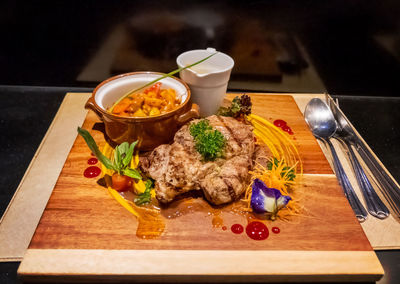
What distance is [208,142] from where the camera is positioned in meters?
2.11

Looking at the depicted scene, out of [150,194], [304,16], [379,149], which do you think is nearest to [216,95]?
[150,194]

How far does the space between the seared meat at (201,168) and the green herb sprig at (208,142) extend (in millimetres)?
36

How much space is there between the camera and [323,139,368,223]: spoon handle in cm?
211

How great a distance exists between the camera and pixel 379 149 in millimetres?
2893

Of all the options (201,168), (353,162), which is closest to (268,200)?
(201,168)

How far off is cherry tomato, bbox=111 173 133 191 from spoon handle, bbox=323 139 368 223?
5.71 feet

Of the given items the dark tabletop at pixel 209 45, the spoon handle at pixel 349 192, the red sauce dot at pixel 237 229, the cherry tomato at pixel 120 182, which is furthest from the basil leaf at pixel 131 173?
the spoon handle at pixel 349 192

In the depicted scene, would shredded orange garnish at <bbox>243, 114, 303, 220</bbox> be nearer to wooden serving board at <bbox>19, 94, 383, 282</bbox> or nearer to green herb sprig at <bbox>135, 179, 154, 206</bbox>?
wooden serving board at <bbox>19, 94, 383, 282</bbox>

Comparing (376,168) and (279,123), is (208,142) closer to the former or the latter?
(279,123)

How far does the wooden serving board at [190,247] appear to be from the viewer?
5.42 feet

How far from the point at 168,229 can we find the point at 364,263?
126cm

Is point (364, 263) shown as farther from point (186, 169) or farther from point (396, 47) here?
point (396, 47)

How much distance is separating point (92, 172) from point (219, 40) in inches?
80.8

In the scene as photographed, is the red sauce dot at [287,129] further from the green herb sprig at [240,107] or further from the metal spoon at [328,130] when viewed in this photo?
the green herb sprig at [240,107]
